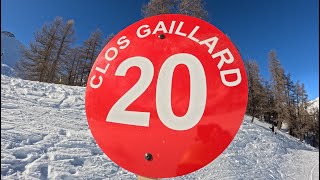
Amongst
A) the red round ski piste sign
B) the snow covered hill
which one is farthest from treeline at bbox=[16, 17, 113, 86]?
the red round ski piste sign

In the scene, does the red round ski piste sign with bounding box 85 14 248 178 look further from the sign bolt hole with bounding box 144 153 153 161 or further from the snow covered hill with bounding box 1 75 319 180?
the snow covered hill with bounding box 1 75 319 180

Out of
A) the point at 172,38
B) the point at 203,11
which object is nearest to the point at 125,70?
the point at 172,38

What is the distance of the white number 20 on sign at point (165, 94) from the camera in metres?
1.12

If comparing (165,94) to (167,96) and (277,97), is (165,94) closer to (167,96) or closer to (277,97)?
(167,96)

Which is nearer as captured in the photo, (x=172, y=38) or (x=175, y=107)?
(x=175, y=107)

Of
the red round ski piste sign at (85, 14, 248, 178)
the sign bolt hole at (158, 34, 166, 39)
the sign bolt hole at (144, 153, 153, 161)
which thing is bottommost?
the sign bolt hole at (144, 153, 153, 161)

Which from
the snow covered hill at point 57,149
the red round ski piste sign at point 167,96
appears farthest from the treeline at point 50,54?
the red round ski piste sign at point 167,96

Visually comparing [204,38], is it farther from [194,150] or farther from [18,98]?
[18,98]

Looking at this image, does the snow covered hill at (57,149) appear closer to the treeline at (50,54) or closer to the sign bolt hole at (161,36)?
the sign bolt hole at (161,36)

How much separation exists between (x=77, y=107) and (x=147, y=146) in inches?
352

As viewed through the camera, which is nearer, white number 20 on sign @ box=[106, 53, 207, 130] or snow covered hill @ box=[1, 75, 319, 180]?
white number 20 on sign @ box=[106, 53, 207, 130]

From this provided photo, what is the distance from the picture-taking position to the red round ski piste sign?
108 cm

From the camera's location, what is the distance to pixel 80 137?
6.11 metres

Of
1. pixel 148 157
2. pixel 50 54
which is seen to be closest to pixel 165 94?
pixel 148 157
